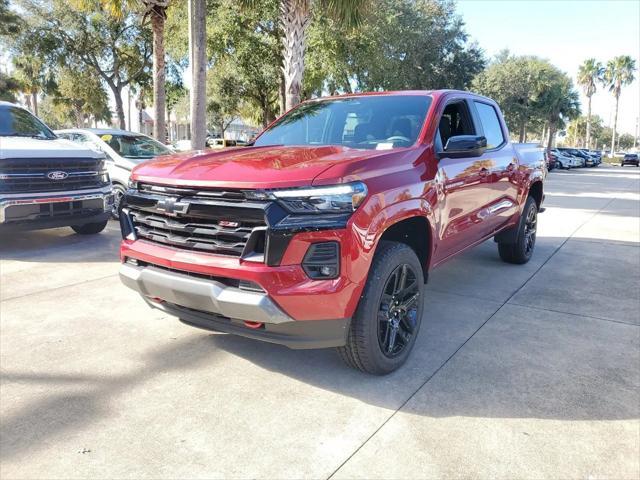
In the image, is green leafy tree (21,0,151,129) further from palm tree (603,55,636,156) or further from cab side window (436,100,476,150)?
palm tree (603,55,636,156)

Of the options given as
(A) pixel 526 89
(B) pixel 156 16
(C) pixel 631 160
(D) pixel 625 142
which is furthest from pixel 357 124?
(D) pixel 625 142

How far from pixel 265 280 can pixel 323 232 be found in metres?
0.40

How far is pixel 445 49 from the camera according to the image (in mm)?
25547

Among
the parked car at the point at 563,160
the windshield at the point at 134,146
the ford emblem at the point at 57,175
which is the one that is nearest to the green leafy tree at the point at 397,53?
the windshield at the point at 134,146

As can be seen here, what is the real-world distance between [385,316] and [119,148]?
802 cm

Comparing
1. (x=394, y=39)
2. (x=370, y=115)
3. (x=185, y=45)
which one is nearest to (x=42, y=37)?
(x=185, y=45)

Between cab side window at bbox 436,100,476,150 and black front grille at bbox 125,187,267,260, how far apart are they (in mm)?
1754

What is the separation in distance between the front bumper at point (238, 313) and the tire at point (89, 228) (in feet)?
17.7

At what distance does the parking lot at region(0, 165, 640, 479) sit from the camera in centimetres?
250

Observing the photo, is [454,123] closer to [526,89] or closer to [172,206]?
[172,206]

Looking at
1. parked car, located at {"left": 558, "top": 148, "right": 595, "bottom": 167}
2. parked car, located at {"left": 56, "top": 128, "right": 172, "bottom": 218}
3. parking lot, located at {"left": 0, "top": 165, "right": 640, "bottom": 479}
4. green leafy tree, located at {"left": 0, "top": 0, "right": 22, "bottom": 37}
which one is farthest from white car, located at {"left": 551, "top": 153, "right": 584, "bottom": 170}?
parking lot, located at {"left": 0, "top": 165, "right": 640, "bottom": 479}

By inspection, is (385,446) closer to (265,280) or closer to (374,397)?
(374,397)

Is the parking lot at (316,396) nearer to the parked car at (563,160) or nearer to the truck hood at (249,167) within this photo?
the truck hood at (249,167)

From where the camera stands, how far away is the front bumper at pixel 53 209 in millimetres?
6316
